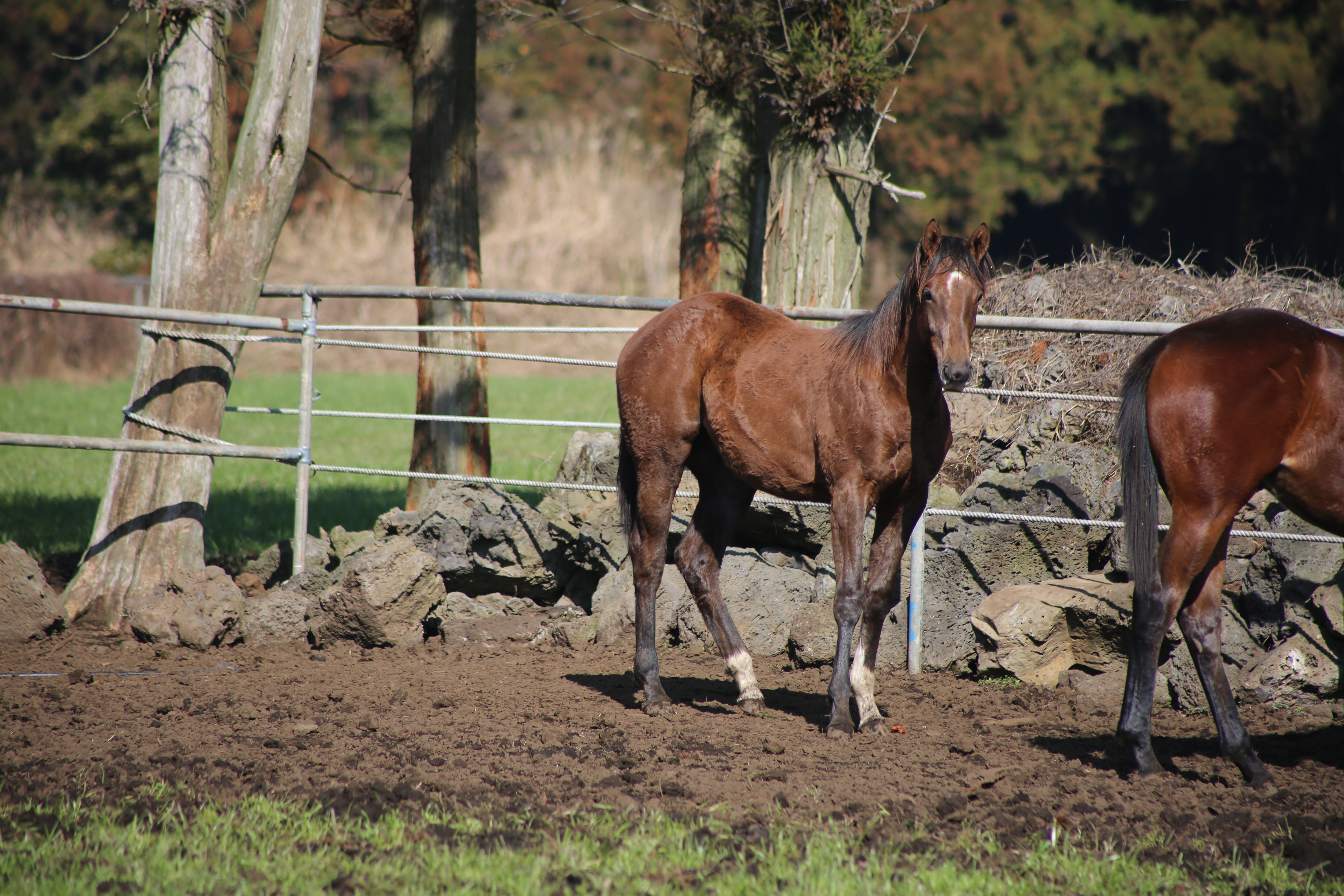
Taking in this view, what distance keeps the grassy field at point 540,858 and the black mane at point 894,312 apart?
1908 mm

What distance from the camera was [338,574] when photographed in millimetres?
5855

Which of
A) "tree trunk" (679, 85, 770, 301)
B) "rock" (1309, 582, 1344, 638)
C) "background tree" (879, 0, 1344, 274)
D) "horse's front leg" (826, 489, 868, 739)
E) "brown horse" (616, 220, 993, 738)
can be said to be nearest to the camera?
"brown horse" (616, 220, 993, 738)

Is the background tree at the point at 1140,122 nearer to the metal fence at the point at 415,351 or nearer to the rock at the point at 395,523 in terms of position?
the metal fence at the point at 415,351

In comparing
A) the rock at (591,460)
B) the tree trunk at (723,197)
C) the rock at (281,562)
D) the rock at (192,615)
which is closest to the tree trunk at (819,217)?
the tree trunk at (723,197)

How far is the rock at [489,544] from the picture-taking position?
20.0ft

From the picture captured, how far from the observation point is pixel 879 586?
14.1 ft

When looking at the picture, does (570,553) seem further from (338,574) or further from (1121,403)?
(1121,403)

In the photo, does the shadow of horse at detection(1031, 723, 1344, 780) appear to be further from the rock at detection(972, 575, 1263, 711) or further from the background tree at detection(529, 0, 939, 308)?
the background tree at detection(529, 0, 939, 308)

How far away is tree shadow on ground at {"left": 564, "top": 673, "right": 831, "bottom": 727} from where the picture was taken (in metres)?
4.57

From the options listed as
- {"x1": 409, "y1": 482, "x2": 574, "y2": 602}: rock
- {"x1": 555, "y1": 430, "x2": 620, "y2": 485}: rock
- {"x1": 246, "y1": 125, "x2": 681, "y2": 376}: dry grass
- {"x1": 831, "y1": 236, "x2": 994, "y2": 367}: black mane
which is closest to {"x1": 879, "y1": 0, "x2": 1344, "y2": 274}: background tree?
{"x1": 246, "y1": 125, "x2": 681, "y2": 376}: dry grass

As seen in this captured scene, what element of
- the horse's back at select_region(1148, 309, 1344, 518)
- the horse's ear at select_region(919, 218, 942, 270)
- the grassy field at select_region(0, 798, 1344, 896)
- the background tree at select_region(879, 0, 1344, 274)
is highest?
the background tree at select_region(879, 0, 1344, 274)

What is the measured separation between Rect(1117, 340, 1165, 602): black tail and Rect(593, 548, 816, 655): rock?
7.19ft

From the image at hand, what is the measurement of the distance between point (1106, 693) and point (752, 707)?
1.68 metres

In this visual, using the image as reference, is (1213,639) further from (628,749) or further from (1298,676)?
(628,749)
